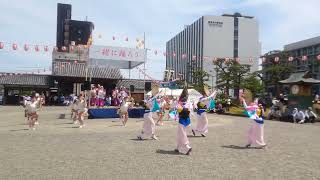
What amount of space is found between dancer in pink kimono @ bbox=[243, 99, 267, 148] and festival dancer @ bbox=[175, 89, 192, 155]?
2218 mm

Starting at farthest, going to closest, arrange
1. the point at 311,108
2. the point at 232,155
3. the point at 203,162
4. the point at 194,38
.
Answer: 1. the point at 194,38
2. the point at 311,108
3. the point at 232,155
4. the point at 203,162

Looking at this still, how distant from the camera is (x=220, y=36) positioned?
99.8 meters

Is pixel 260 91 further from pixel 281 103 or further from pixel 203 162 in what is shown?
pixel 203 162

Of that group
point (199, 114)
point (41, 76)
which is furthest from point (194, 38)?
point (199, 114)

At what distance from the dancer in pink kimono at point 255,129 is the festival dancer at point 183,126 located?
7.28ft

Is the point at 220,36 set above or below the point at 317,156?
above

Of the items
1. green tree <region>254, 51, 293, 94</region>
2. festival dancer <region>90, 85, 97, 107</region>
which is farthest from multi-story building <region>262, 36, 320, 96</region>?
festival dancer <region>90, 85, 97, 107</region>

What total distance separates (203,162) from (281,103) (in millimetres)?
21574

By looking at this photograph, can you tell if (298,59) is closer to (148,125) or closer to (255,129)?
(148,125)

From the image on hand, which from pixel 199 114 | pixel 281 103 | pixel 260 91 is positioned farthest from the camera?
pixel 260 91

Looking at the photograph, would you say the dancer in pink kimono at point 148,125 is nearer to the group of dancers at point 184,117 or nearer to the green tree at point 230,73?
the group of dancers at point 184,117

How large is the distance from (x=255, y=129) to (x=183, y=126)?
8.61 ft

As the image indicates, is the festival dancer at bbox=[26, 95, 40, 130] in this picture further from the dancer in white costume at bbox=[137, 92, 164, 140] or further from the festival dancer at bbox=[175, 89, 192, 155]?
the festival dancer at bbox=[175, 89, 192, 155]

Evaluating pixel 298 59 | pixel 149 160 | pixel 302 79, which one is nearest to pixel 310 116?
pixel 302 79
